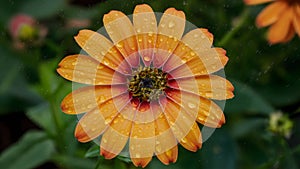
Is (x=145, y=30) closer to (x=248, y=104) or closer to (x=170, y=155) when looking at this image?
(x=170, y=155)

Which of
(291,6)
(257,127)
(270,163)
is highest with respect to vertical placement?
(291,6)

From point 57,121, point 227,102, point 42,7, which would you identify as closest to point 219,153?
point 227,102

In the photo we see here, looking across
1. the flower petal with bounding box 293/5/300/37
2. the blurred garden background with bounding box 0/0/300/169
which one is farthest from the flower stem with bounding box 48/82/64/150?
the flower petal with bounding box 293/5/300/37

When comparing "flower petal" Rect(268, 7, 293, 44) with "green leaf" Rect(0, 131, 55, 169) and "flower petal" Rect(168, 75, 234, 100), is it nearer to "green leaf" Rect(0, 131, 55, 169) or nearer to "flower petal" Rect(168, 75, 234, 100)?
"flower petal" Rect(168, 75, 234, 100)

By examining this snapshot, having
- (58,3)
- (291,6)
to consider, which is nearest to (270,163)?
(291,6)

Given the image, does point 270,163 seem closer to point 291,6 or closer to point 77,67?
point 291,6

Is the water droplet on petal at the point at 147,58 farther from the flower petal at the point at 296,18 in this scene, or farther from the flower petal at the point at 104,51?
the flower petal at the point at 296,18

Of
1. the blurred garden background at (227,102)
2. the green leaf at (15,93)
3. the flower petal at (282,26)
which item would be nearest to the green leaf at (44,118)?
the blurred garden background at (227,102)
